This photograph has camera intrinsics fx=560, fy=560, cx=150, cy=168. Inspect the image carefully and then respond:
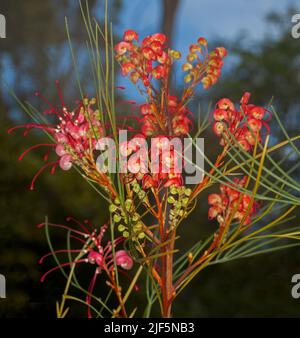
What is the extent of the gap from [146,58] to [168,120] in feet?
0.46

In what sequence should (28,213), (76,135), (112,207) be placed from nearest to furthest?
(112,207)
(76,135)
(28,213)

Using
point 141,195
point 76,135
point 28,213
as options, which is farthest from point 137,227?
point 28,213

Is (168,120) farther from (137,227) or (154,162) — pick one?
(137,227)

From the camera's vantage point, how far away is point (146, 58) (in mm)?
1180

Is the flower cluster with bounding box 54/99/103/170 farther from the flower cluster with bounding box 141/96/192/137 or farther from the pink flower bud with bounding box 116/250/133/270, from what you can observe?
the pink flower bud with bounding box 116/250/133/270

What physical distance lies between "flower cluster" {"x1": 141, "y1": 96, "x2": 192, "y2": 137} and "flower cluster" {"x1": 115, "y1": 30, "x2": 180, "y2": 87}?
6cm

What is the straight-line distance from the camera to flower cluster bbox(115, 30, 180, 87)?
1173 mm

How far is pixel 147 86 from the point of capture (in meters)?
1.16

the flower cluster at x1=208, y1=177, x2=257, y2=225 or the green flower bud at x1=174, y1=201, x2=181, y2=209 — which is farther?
the flower cluster at x1=208, y1=177, x2=257, y2=225

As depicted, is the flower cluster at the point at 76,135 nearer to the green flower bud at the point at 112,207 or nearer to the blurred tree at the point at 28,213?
the green flower bud at the point at 112,207

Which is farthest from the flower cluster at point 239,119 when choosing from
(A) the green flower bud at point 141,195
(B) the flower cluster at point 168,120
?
(A) the green flower bud at point 141,195

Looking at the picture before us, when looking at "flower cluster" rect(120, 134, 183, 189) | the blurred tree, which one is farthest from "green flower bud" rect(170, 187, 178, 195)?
the blurred tree

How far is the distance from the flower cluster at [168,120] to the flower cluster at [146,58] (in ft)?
0.19
